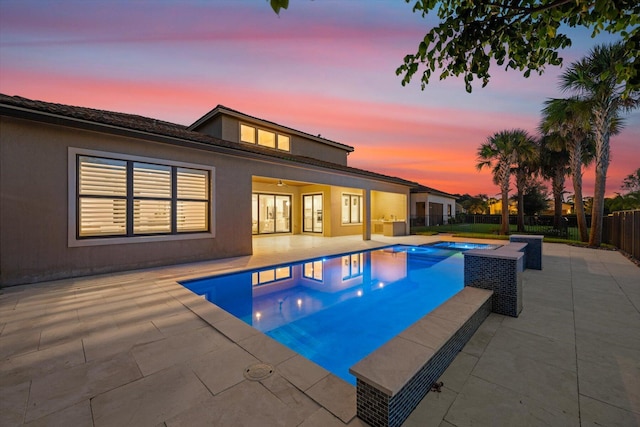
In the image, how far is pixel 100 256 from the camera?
676 cm

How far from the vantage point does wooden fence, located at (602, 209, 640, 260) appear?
8.84m

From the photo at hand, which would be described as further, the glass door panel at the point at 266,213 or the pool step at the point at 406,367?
the glass door panel at the point at 266,213

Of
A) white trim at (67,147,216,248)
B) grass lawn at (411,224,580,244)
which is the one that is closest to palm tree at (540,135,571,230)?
grass lawn at (411,224,580,244)

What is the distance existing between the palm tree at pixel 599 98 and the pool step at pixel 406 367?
1379 cm

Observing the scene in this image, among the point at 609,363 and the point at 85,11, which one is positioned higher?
the point at 85,11

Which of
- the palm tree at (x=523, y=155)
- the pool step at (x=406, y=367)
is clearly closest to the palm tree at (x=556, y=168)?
the palm tree at (x=523, y=155)

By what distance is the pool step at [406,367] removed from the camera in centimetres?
188

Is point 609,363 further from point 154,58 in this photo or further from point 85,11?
point 154,58

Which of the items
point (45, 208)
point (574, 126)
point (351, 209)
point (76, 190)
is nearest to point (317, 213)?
point (351, 209)

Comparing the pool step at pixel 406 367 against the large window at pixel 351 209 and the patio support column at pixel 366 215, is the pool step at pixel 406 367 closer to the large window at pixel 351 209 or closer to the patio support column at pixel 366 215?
the patio support column at pixel 366 215

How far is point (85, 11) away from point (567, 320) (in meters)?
13.0

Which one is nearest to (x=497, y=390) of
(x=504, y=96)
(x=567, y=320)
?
(x=567, y=320)

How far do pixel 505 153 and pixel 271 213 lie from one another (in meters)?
16.8

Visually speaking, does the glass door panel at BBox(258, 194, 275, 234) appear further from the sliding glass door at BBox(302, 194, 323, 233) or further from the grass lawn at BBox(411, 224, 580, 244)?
the grass lawn at BBox(411, 224, 580, 244)
